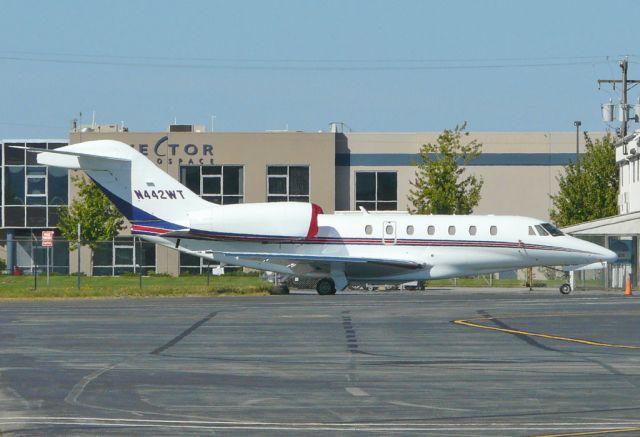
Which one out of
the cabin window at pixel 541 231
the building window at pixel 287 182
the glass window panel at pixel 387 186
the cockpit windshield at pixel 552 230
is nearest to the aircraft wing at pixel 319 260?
the cabin window at pixel 541 231

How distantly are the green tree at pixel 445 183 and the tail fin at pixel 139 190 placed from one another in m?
25.7

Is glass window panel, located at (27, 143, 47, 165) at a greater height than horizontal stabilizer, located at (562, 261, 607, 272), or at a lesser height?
greater

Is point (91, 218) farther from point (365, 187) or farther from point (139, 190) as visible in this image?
point (139, 190)

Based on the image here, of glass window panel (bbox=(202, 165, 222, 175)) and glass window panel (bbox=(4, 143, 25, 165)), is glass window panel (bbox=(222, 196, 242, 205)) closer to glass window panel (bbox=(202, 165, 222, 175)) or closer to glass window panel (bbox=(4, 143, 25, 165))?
glass window panel (bbox=(202, 165, 222, 175))

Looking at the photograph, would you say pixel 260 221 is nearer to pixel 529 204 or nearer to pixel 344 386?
pixel 344 386

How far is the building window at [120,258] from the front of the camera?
7106 centimetres

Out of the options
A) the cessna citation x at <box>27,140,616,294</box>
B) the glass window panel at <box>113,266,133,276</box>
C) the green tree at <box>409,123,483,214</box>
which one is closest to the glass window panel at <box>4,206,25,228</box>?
the glass window panel at <box>113,266,133,276</box>

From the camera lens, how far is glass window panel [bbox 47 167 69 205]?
77500 mm

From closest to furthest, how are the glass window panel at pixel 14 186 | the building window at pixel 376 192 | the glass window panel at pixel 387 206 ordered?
the glass window panel at pixel 387 206, the building window at pixel 376 192, the glass window panel at pixel 14 186

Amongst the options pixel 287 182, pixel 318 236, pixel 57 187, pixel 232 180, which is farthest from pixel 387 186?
pixel 318 236

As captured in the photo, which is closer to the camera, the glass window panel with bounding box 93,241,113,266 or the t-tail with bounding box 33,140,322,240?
the t-tail with bounding box 33,140,322,240

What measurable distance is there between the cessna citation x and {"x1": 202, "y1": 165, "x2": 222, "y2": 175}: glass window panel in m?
30.1

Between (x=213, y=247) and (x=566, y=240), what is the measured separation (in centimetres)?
1286

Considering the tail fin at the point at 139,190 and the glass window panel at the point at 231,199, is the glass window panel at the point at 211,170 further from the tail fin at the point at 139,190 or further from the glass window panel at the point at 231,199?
the tail fin at the point at 139,190
